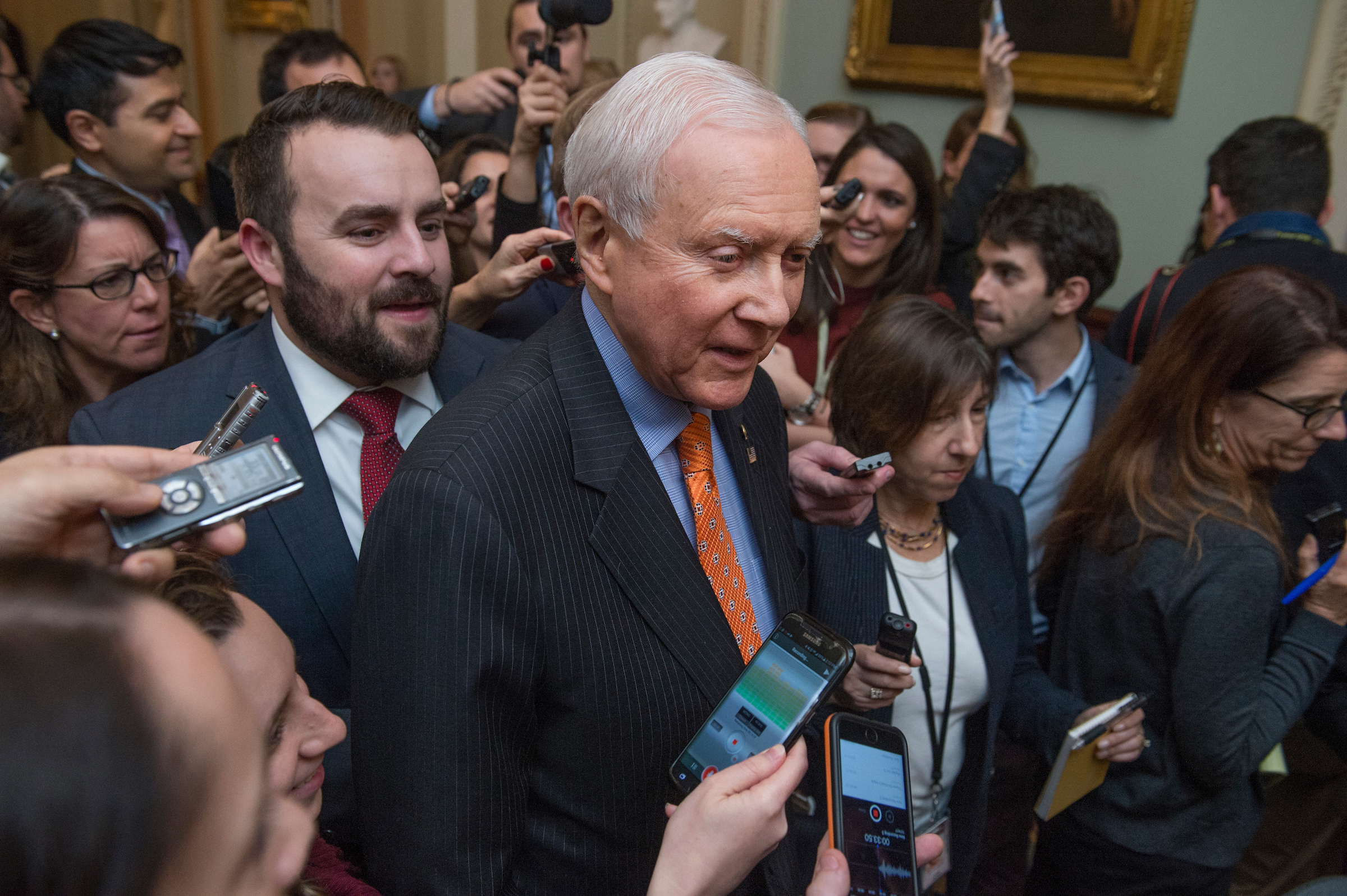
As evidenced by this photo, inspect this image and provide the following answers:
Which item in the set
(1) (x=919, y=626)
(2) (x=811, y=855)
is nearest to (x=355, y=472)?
(2) (x=811, y=855)

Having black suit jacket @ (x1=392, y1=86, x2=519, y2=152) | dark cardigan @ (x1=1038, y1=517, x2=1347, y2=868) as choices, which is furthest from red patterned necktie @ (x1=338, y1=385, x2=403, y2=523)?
black suit jacket @ (x1=392, y1=86, x2=519, y2=152)

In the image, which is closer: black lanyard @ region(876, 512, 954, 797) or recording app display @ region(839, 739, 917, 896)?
recording app display @ region(839, 739, 917, 896)

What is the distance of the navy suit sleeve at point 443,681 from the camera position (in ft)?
3.49

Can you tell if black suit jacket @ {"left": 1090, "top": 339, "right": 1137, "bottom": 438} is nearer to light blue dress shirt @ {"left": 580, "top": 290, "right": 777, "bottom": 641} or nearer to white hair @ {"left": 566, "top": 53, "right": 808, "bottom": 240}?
light blue dress shirt @ {"left": 580, "top": 290, "right": 777, "bottom": 641}

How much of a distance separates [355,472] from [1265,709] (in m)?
1.97

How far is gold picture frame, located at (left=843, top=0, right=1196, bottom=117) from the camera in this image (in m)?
4.40

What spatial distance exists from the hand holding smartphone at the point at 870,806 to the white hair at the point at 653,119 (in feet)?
2.69

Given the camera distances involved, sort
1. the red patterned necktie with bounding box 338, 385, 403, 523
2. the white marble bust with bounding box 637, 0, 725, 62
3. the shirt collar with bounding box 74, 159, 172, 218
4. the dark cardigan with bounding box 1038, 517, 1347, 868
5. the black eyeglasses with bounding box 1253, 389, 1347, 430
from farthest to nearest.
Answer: the white marble bust with bounding box 637, 0, 725, 62, the shirt collar with bounding box 74, 159, 172, 218, the black eyeglasses with bounding box 1253, 389, 1347, 430, the dark cardigan with bounding box 1038, 517, 1347, 868, the red patterned necktie with bounding box 338, 385, 403, 523

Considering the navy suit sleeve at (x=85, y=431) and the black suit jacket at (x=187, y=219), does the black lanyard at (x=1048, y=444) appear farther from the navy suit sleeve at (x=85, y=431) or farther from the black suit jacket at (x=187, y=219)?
the black suit jacket at (x=187, y=219)

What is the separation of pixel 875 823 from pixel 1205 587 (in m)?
0.99

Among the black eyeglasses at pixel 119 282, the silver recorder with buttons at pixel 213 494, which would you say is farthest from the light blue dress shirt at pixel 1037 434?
the black eyeglasses at pixel 119 282

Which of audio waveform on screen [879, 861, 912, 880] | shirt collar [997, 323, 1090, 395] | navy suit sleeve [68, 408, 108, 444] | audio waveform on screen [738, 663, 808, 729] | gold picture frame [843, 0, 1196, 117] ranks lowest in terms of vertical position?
audio waveform on screen [879, 861, 912, 880]

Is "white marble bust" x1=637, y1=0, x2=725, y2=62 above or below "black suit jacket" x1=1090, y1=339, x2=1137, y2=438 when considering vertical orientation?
above

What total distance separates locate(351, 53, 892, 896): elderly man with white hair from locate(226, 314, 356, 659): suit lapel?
0.41 m
